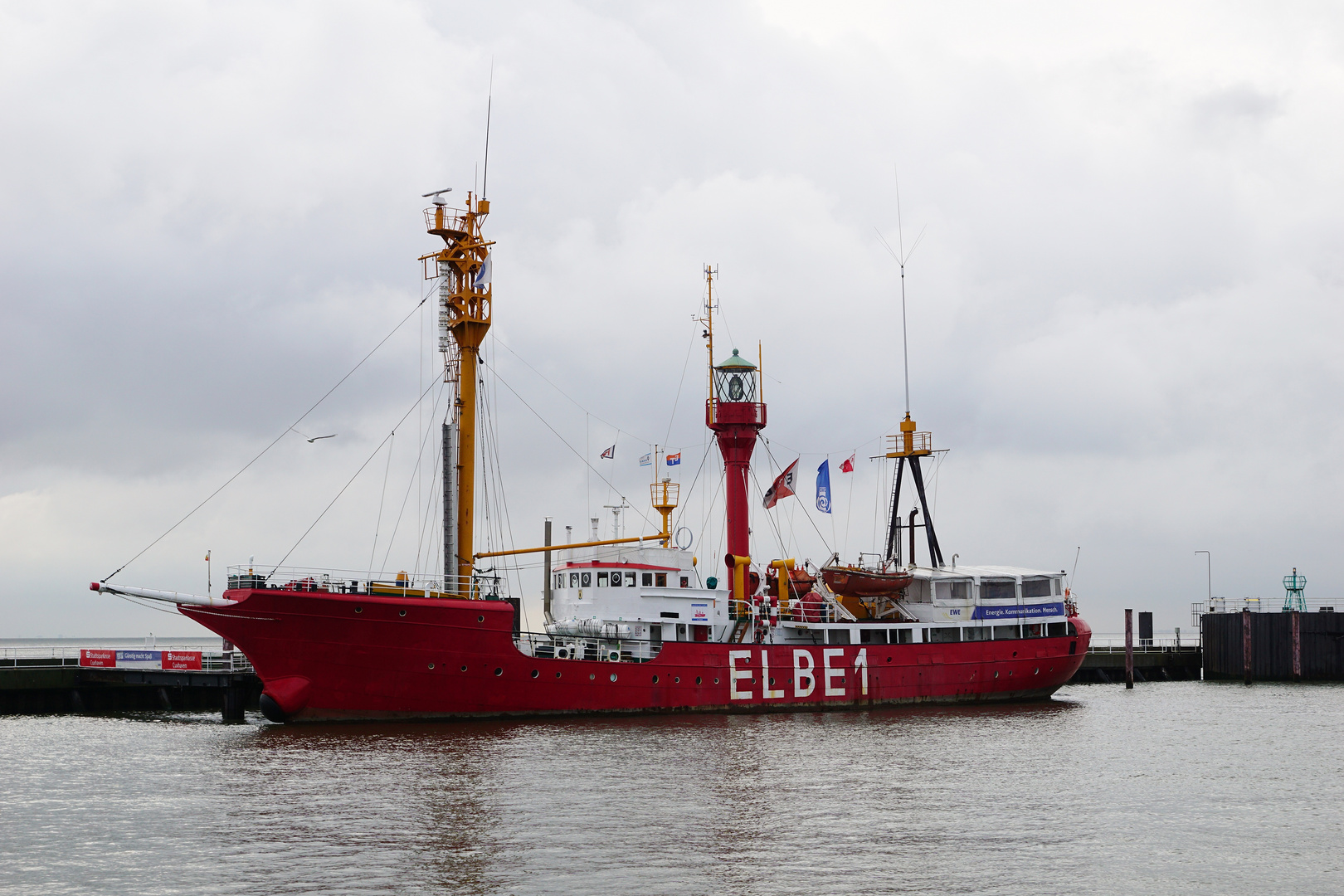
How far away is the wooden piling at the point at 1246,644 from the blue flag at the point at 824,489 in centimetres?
2755

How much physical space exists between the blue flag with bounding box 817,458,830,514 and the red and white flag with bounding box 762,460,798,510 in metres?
2.06

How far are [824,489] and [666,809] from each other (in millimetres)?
23698

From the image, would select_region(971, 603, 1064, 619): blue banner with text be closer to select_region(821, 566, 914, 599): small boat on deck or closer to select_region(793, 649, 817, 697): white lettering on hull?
select_region(821, 566, 914, 599): small boat on deck

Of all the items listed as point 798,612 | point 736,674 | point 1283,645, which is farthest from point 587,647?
point 1283,645

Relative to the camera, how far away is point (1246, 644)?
61.2 m

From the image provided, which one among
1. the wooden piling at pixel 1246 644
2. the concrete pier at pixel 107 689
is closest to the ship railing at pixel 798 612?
the concrete pier at pixel 107 689

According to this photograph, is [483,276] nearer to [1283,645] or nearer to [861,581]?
[861,581]

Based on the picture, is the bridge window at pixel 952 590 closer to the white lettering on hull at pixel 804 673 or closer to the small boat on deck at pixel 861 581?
the small boat on deck at pixel 861 581

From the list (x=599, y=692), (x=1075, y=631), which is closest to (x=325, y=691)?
(x=599, y=692)

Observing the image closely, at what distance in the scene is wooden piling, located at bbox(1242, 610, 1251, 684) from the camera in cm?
6091

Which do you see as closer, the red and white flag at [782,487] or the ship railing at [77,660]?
the ship railing at [77,660]

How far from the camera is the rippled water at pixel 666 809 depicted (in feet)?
62.4

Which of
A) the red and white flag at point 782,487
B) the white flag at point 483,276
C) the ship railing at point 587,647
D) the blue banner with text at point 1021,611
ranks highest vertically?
the white flag at point 483,276

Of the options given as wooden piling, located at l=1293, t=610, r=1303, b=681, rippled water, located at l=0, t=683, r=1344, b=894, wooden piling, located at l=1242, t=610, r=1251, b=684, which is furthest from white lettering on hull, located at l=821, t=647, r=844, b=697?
wooden piling, located at l=1293, t=610, r=1303, b=681
